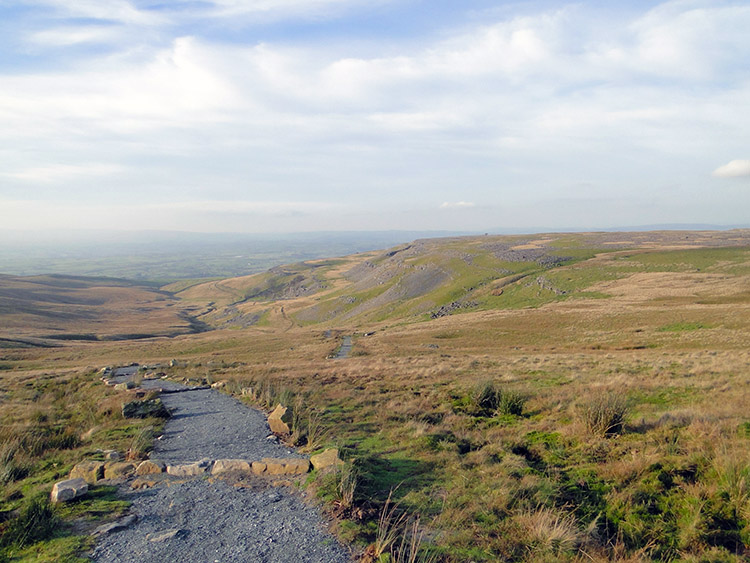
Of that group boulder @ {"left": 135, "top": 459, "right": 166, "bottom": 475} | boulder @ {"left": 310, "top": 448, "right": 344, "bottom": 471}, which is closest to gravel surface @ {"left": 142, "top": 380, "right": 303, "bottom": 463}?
boulder @ {"left": 135, "top": 459, "right": 166, "bottom": 475}

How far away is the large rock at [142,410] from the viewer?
13383 mm

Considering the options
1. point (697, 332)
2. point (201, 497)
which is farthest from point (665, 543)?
point (697, 332)

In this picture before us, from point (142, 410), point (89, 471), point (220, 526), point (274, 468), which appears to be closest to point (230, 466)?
point (274, 468)

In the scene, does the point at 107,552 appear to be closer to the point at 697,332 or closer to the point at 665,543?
the point at 665,543

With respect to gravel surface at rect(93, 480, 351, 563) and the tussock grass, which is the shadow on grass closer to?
gravel surface at rect(93, 480, 351, 563)

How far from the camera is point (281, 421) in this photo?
35.8 ft

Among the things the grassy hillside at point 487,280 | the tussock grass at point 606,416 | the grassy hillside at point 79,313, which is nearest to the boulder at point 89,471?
the tussock grass at point 606,416

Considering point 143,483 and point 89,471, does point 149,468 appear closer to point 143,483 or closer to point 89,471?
point 143,483

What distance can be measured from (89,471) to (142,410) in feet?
18.5

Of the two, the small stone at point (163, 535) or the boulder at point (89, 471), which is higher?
the small stone at point (163, 535)

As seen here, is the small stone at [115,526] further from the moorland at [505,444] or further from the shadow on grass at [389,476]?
the shadow on grass at [389,476]

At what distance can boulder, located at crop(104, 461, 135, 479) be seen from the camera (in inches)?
322

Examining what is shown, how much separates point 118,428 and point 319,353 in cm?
2844

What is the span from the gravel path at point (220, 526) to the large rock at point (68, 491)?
2.32 ft
